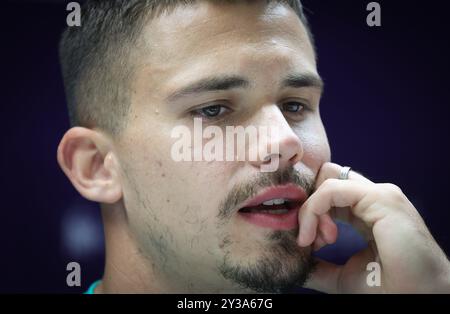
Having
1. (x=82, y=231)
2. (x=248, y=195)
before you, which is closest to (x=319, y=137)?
(x=248, y=195)

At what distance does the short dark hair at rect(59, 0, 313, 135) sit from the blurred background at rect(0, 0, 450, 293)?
0.60 meters

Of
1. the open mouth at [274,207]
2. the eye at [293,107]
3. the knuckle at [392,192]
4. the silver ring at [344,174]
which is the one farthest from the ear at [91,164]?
the knuckle at [392,192]

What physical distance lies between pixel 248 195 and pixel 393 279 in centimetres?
46

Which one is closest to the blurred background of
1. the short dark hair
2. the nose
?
the short dark hair

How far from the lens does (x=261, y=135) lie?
1.47m

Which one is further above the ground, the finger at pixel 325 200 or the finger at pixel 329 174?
the finger at pixel 329 174

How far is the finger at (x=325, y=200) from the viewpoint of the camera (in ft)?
4.91

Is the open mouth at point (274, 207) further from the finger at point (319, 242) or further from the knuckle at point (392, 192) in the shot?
the knuckle at point (392, 192)

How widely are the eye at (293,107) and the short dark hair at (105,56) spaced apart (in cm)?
33

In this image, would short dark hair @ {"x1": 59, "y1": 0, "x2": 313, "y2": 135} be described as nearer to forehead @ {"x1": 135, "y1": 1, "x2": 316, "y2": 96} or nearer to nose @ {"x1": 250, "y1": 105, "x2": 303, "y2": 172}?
forehead @ {"x1": 135, "y1": 1, "x2": 316, "y2": 96}

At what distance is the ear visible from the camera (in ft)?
5.47

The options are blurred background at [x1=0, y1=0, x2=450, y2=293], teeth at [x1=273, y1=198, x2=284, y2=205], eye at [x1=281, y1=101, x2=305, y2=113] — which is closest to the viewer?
teeth at [x1=273, y1=198, x2=284, y2=205]

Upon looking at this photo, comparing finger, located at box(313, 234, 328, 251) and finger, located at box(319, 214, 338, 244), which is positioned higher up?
finger, located at box(319, 214, 338, 244)

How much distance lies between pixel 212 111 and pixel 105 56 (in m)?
0.42
